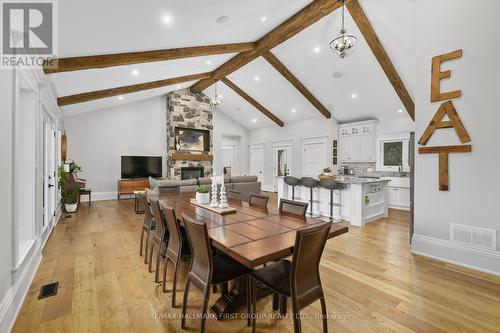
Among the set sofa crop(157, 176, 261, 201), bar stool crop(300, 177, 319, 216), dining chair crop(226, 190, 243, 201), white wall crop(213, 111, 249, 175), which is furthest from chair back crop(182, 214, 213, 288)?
white wall crop(213, 111, 249, 175)

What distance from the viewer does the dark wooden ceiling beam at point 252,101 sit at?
815 centimetres

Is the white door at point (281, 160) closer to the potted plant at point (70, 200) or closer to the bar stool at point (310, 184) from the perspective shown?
the bar stool at point (310, 184)

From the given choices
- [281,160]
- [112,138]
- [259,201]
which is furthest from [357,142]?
[112,138]

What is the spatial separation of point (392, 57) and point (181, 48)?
4515mm

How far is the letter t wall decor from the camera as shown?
9.34 feet

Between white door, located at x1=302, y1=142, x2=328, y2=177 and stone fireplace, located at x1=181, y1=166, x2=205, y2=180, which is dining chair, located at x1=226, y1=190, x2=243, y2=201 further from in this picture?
stone fireplace, located at x1=181, y1=166, x2=205, y2=180

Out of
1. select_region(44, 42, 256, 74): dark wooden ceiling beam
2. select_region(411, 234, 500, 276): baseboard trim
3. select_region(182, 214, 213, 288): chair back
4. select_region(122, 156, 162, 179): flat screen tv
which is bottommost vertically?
select_region(411, 234, 500, 276): baseboard trim

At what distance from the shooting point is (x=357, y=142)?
757cm

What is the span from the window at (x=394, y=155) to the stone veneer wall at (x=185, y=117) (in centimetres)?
630

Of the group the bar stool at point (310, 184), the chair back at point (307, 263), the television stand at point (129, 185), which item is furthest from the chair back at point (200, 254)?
the television stand at point (129, 185)

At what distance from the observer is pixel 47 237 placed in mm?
3646

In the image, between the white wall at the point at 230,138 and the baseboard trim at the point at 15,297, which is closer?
the baseboard trim at the point at 15,297

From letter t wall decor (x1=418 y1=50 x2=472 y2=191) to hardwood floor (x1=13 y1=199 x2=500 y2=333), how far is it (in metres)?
1.24

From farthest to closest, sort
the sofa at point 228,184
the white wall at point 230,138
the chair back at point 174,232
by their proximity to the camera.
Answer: the white wall at point 230,138 < the sofa at point 228,184 < the chair back at point 174,232
